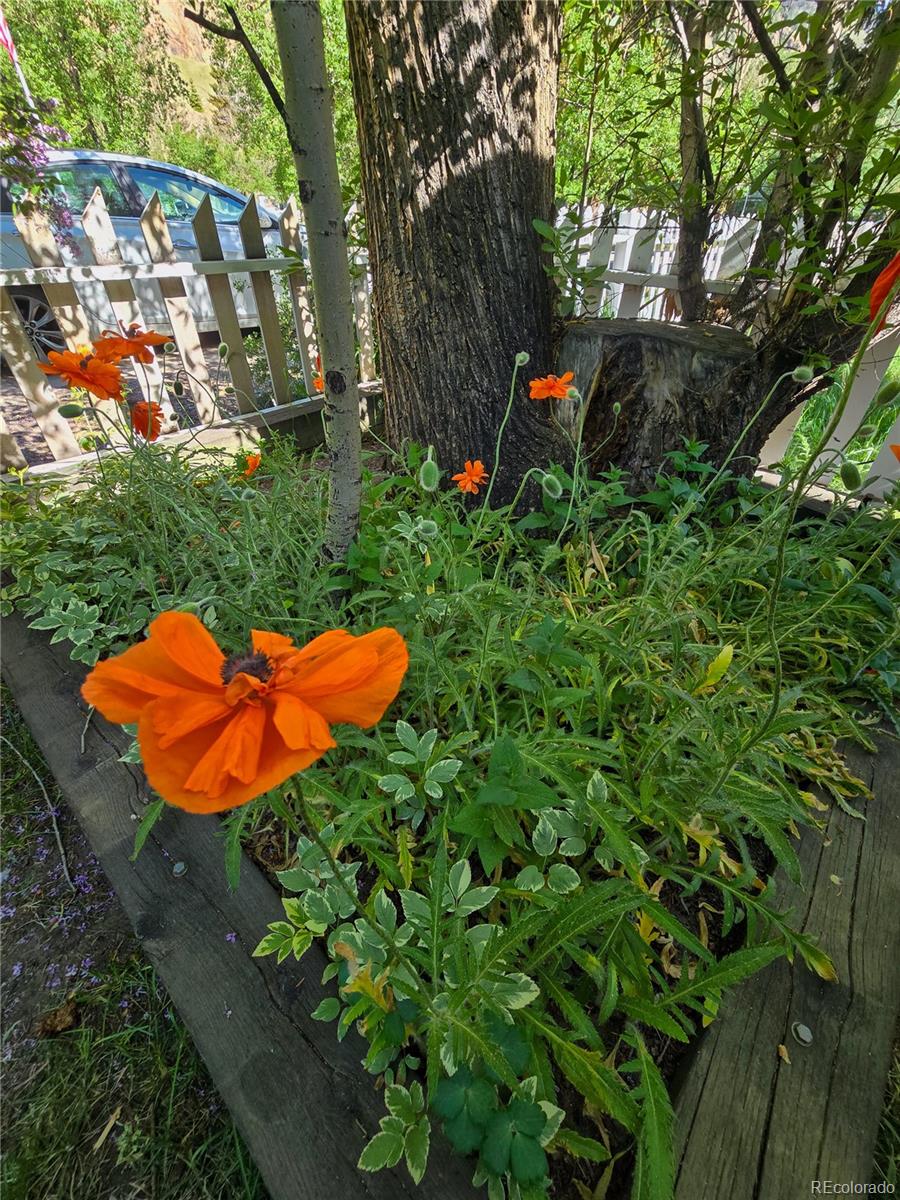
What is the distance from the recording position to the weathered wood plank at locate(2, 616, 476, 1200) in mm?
681

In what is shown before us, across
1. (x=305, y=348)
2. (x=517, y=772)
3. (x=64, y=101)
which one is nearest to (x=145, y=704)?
(x=517, y=772)

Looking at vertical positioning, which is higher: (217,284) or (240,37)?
(240,37)

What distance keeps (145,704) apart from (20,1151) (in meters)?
0.97

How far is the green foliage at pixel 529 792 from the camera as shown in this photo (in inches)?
26.4

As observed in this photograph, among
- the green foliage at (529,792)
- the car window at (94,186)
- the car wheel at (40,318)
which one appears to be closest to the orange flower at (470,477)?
the green foliage at (529,792)

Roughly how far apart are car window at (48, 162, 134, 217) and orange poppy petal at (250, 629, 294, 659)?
6.36 meters

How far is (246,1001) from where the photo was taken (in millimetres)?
823

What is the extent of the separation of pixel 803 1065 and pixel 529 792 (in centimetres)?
54

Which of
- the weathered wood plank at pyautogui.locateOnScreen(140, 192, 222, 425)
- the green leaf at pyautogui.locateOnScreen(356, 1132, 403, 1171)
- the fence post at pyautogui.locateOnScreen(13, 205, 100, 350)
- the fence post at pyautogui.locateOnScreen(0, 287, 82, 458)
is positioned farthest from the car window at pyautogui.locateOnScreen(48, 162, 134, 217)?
the green leaf at pyautogui.locateOnScreen(356, 1132, 403, 1171)

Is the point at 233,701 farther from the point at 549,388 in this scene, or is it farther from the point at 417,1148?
the point at 549,388

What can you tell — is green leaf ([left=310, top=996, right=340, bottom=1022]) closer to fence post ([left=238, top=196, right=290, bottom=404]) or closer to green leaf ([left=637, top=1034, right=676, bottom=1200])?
green leaf ([left=637, top=1034, right=676, bottom=1200])

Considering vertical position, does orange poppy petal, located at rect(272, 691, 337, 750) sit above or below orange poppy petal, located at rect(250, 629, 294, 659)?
above

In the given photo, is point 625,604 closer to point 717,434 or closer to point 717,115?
point 717,434

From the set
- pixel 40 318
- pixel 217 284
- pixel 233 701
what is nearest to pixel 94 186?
pixel 40 318
